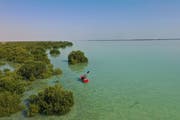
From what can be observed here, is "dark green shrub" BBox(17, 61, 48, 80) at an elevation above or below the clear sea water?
above

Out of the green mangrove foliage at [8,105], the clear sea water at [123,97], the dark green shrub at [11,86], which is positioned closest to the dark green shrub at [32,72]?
Answer: the clear sea water at [123,97]

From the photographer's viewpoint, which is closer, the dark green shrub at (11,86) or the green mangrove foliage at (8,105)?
the green mangrove foliage at (8,105)

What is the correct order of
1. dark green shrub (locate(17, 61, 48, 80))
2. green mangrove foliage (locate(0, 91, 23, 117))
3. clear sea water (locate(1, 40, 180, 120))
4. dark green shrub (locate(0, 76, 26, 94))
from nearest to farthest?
green mangrove foliage (locate(0, 91, 23, 117)) → clear sea water (locate(1, 40, 180, 120)) → dark green shrub (locate(0, 76, 26, 94)) → dark green shrub (locate(17, 61, 48, 80))

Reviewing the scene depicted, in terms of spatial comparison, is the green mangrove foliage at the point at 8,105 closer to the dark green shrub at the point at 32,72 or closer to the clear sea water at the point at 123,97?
the clear sea water at the point at 123,97

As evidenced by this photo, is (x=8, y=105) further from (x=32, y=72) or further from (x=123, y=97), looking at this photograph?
(x=32, y=72)

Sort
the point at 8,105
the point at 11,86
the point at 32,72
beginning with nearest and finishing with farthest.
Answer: the point at 8,105, the point at 11,86, the point at 32,72

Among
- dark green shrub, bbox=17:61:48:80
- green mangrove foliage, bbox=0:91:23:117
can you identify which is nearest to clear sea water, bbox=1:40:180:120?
green mangrove foliage, bbox=0:91:23:117

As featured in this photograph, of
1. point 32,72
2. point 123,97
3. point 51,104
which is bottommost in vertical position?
point 123,97

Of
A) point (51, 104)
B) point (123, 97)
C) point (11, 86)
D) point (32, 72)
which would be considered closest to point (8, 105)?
point (51, 104)

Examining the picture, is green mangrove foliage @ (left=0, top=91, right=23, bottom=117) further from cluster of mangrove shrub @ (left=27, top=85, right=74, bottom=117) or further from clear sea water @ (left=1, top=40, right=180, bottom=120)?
cluster of mangrove shrub @ (left=27, top=85, right=74, bottom=117)
